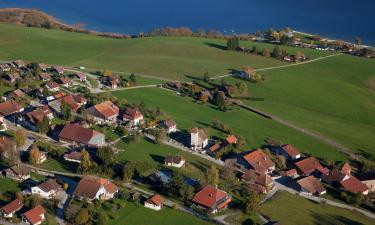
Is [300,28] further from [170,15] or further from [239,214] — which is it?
[239,214]

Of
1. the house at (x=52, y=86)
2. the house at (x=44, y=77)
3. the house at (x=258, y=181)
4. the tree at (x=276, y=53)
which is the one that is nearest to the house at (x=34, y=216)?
the house at (x=258, y=181)

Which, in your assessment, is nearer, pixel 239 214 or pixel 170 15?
pixel 239 214

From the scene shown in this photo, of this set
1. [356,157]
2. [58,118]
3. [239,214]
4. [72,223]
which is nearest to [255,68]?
[356,157]

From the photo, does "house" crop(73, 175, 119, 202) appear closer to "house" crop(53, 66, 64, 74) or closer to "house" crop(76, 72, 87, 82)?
"house" crop(76, 72, 87, 82)

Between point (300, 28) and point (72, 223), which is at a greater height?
point (300, 28)

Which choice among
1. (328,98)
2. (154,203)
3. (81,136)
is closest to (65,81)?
(81,136)

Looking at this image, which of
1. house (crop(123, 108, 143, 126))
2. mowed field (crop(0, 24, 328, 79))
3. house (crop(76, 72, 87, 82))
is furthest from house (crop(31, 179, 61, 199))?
mowed field (crop(0, 24, 328, 79))

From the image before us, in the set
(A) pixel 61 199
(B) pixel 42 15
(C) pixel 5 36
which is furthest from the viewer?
(B) pixel 42 15

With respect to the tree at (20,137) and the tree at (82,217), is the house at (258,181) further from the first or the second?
the tree at (20,137)
